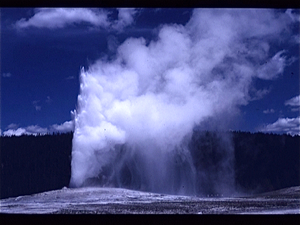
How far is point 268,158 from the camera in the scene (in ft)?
222

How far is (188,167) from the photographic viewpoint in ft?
187

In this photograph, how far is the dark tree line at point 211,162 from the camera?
2359 inches

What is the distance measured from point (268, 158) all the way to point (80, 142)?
37.8 m

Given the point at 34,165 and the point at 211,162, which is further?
the point at 34,165

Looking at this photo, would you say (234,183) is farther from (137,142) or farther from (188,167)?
(137,142)

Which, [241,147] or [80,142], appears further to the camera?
[241,147]

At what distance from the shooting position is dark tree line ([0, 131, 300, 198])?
59.9 meters

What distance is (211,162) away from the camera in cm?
6000
